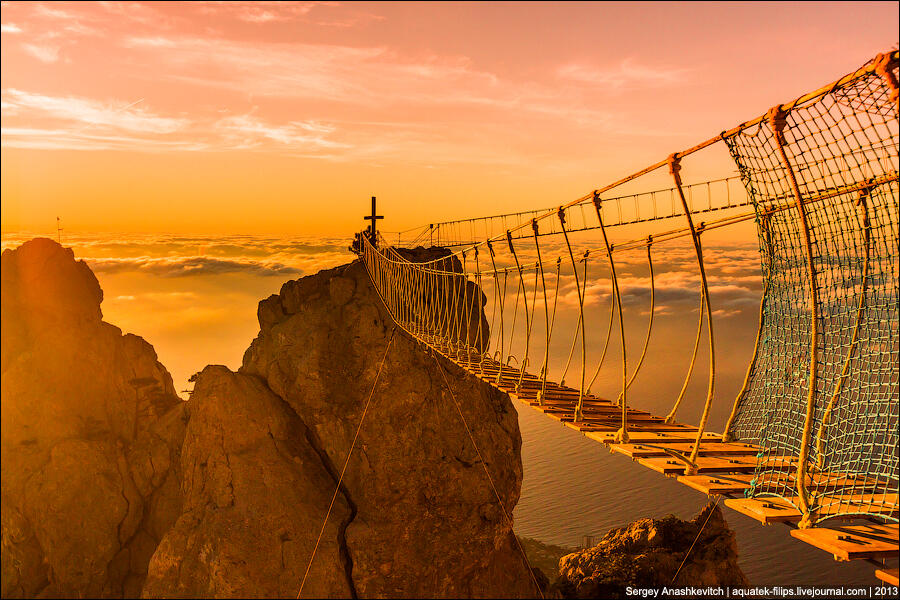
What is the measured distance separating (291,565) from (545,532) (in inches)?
1413

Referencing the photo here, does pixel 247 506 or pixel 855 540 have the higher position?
pixel 855 540

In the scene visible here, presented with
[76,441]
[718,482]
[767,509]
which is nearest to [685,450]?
[718,482]

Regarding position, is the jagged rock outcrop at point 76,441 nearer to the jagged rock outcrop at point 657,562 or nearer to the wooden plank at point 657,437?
the jagged rock outcrop at point 657,562

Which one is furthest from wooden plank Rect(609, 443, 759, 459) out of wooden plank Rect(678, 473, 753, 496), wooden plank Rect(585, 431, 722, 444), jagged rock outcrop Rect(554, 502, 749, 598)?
jagged rock outcrop Rect(554, 502, 749, 598)

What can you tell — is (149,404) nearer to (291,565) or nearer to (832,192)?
(291,565)

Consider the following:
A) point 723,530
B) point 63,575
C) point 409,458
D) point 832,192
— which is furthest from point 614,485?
point 832,192

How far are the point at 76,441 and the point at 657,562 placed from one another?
65.9ft

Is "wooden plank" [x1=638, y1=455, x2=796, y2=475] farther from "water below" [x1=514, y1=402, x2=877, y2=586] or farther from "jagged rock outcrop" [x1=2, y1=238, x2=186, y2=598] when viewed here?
"water below" [x1=514, y1=402, x2=877, y2=586]

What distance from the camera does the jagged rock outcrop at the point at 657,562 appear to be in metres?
22.1

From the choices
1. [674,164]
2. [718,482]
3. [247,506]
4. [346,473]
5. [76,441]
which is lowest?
[247,506]

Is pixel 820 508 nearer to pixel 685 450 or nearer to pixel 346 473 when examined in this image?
pixel 685 450

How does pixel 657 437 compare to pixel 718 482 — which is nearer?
pixel 718 482

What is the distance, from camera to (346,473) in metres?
19.9

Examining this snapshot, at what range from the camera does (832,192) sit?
15.4 ft
